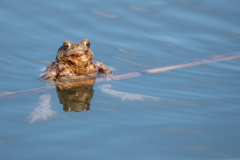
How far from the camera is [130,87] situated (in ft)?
25.8

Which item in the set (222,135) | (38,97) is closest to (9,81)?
(38,97)

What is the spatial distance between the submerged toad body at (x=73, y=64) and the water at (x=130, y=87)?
0.39m

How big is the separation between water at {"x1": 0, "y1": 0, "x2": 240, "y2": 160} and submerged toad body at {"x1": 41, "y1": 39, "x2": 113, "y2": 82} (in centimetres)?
39

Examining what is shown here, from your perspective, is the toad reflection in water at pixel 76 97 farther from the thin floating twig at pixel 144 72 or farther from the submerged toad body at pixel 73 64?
the submerged toad body at pixel 73 64

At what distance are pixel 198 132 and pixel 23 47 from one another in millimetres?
5747

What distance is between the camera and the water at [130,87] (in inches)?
217

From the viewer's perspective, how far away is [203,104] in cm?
695

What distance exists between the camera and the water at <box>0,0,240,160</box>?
217 inches

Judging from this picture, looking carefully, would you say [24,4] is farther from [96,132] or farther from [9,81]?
[96,132]

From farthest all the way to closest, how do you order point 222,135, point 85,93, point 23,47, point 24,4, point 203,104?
1. point 24,4
2. point 23,47
3. point 85,93
4. point 203,104
5. point 222,135

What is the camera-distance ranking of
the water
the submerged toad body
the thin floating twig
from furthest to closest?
the submerged toad body, the thin floating twig, the water

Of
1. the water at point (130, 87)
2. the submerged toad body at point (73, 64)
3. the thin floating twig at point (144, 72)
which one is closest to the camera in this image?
the water at point (130, 87)

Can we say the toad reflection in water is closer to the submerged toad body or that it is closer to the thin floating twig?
the thin floating twig

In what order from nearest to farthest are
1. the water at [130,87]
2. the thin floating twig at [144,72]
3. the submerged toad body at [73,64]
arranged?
the water at [130,87], the thin floating twig at [144,72], the submerged toad body at [73,64]
